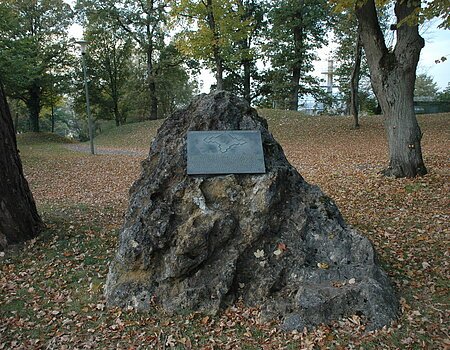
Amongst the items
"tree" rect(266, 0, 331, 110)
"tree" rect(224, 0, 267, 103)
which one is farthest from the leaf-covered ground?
"tree" rect(224, 0, 267, 103)

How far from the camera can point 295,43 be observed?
29.7 m

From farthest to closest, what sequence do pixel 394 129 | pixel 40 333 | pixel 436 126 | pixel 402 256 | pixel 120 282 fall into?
pixel 436 126, pixel 394 129, pixel 402 256, pixel 120 282, pixel 40 333

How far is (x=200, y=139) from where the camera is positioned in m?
5.07

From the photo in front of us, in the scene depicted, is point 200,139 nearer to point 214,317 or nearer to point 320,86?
point 214,317

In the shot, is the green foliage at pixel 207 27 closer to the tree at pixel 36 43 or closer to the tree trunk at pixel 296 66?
the tree trunk at pixel 296 66

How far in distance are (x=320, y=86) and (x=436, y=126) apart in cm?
1304

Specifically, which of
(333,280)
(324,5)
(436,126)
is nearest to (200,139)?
(333,280)

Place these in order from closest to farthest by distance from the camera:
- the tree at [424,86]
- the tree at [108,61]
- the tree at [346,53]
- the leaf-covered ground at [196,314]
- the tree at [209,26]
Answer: the leaf-covered ground at [196,314]
the tree at [209,26]
the tree at [346,53]
the tree at [108,61]
the tree at [424,86]

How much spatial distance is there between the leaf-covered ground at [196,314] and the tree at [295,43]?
796 inches

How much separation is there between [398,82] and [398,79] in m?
0.07

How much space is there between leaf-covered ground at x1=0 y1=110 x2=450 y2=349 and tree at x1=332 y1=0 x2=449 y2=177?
1.81 ft

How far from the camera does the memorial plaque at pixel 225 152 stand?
188 inches

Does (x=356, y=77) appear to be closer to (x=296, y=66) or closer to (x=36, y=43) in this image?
(x=296, y=66)

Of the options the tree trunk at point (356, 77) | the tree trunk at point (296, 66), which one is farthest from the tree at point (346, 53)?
the tree trunk at point (296, 66)
